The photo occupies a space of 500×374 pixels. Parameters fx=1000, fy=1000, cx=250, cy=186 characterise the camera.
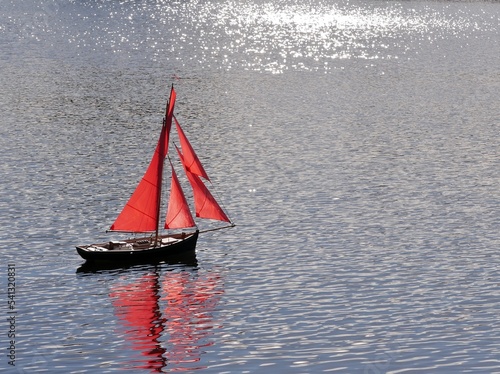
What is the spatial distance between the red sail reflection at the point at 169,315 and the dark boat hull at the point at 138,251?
6.56 ft

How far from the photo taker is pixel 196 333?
48.3 metres

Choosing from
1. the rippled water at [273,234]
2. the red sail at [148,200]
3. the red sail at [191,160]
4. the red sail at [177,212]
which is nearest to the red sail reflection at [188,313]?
the rippled water at [273,234]

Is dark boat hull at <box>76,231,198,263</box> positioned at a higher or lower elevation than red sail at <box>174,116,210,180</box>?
lower

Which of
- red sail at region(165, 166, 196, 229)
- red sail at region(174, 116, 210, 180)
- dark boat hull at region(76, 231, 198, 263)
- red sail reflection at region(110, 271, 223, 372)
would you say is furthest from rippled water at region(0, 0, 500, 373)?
red sail at region(174, 116, 210, 180)

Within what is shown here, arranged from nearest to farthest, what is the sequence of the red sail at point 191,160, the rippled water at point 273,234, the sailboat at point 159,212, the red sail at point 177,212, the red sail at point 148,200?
the rippled water at point 273,234
the sailboat at point 159,212
the red sail at point 191,160
the red sail at point 148,200
the red sail at point 177,212

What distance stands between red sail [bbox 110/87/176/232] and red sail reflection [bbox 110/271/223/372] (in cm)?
569

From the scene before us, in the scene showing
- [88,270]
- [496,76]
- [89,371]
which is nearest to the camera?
[89,371]

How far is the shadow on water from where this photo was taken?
4541 centimetres

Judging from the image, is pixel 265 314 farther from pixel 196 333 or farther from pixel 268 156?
pixel 268 156

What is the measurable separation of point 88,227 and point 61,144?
30986mm

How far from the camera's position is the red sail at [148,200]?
206ft

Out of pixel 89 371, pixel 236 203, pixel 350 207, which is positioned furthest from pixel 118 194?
pixel 89 371

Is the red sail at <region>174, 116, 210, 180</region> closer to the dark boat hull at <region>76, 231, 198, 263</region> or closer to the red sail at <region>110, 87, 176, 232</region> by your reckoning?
the red sail at <region>110, 87, 176, 232</region>

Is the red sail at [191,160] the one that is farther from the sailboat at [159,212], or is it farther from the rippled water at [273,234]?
the rippled water at [273,234]
